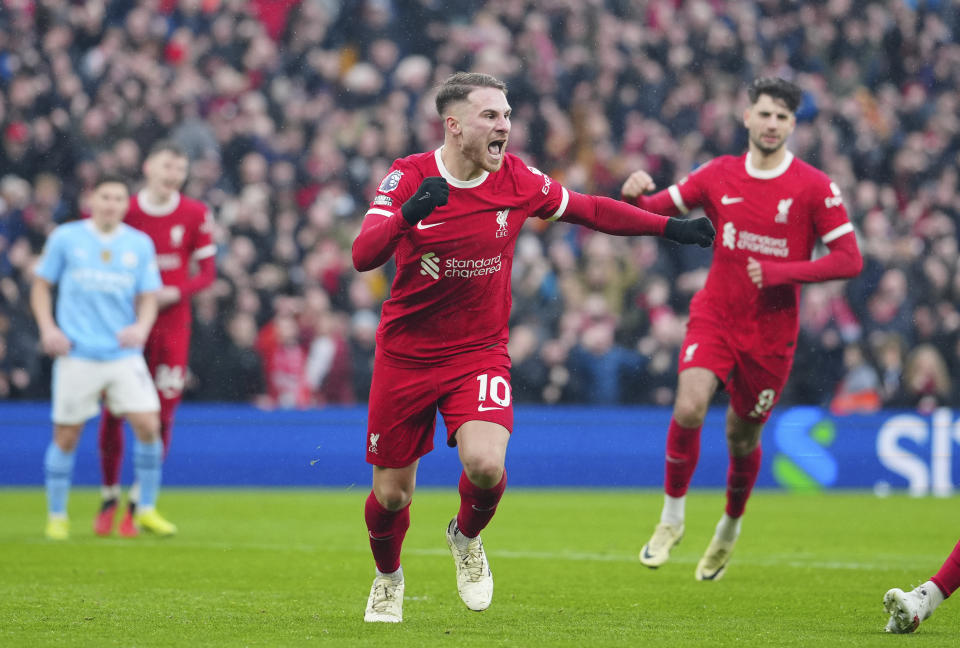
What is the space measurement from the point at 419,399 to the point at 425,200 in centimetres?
107

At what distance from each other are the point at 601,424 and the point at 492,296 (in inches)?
359

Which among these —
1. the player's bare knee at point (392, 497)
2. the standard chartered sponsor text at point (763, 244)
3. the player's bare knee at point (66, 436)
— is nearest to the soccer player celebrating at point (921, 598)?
the player's bare knee at point (392, 497)

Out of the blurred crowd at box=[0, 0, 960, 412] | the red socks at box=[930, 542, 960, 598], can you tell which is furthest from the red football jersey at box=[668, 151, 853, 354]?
the blurred crowd at box=[0, 0, 960, 412]

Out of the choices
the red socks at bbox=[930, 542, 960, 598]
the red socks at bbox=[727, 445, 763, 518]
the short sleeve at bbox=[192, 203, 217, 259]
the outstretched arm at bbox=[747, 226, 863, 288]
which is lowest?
the red socks at bbox=[727, 445, 763, 518]

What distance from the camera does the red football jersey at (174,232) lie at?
1112cm

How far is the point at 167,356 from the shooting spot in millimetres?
11086

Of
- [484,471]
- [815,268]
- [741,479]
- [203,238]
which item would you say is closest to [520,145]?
[203,238]

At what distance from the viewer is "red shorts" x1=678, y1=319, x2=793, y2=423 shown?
26.9ft

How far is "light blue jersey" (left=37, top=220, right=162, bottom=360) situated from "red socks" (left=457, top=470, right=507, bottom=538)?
456 cm

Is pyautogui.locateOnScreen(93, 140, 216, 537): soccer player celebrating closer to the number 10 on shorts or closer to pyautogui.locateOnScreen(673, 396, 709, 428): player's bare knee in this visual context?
pyautogui.locateOnScreen(673, 396, 709, 428): player's bare knee

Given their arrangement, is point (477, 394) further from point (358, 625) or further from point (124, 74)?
point (124, 74)

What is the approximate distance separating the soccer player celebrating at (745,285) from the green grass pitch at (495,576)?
0.70m

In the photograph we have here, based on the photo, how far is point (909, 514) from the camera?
12953 millimetres

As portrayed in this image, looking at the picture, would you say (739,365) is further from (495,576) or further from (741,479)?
(495,576)
